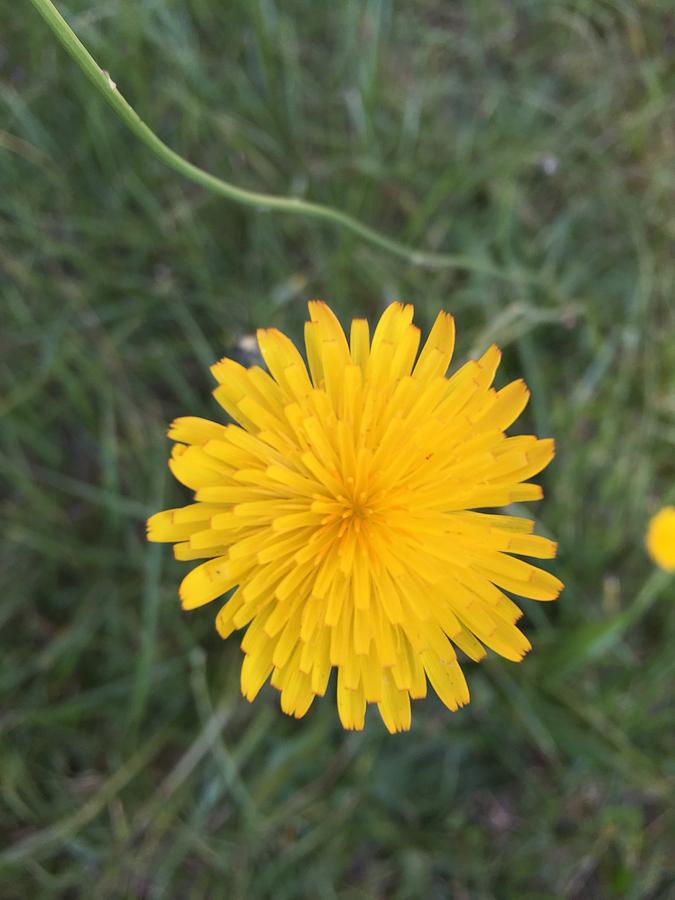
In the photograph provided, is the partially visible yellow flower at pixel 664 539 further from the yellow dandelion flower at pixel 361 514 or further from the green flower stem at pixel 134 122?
the green flower stem at pixel 134 122

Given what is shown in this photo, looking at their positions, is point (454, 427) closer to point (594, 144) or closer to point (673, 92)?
point (594, 144)

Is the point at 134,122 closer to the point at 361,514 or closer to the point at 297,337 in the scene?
the point at 361,514

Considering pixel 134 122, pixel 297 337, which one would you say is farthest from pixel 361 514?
pixel 297 337

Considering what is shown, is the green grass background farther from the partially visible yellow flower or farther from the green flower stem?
the green flower stem

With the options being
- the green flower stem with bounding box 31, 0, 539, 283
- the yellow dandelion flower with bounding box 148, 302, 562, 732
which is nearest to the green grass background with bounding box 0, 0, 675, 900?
the green flower stem with bounding box 31, 0, 539, 283

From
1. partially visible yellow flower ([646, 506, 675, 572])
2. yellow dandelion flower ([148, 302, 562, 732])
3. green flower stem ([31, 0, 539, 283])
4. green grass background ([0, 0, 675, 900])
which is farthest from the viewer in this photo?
green grass background ([0, 0, 675, 900])

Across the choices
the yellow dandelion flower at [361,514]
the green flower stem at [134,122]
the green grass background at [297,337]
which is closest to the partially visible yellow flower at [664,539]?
the green grass background at [297,337]
